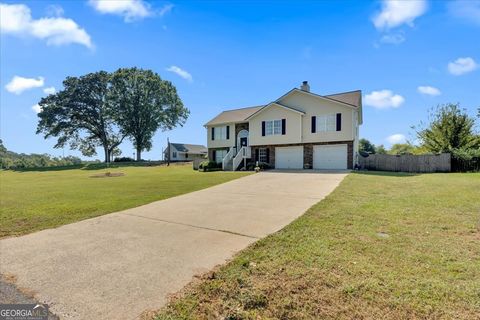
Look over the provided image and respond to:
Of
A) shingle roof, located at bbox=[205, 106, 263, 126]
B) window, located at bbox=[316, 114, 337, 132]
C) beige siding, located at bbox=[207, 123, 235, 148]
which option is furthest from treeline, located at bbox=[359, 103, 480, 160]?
beige siding, located at bbox=[207, 123, 235, 148]

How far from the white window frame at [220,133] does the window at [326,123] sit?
34.1 feet

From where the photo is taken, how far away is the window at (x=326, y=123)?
21859 mm

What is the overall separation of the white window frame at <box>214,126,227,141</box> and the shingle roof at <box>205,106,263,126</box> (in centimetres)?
72

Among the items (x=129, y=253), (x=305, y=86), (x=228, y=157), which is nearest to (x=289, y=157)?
(x=228, y=157)

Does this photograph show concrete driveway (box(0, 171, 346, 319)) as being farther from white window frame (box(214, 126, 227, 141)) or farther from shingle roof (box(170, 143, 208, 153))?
shingle roof (box(170, 143, 208, 153))

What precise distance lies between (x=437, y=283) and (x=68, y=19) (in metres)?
15.5

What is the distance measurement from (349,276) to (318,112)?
20.9 m

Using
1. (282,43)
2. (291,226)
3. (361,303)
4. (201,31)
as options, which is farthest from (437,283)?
(282,43)

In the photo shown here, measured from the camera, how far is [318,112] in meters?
22.7

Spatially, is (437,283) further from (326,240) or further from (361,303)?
(326,240)

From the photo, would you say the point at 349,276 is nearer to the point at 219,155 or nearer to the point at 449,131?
the point at 219,155

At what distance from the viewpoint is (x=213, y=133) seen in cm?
2953

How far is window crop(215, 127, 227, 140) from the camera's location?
28.7 m

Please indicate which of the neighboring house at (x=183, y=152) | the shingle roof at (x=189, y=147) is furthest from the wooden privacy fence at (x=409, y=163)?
the shingle roof at (x=189, y=147)
